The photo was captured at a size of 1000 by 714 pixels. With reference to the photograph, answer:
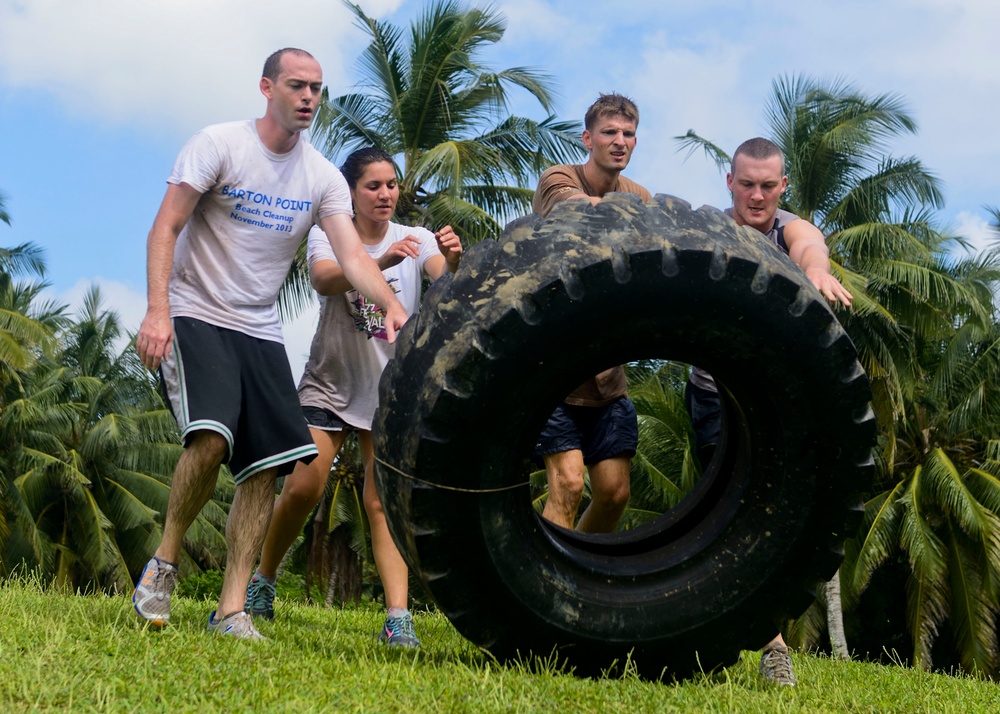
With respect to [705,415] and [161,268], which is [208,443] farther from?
[705,415]

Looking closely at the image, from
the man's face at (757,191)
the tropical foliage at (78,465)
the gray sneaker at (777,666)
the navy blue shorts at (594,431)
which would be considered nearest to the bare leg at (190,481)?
the navy blue shorts at (594,431)

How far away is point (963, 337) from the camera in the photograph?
2295cm

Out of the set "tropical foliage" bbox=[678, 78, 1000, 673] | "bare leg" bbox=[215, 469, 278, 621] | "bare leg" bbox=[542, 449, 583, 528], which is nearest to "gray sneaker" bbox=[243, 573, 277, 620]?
"bare leg" bbox=[215, 469, 278, 621]

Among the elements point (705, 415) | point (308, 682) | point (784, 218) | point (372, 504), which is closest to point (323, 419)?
point (372, 504)

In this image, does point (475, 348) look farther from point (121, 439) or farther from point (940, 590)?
point (121, 439)

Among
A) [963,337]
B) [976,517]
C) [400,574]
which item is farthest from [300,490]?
[963,337]

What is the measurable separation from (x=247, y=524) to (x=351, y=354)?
44.9 inches

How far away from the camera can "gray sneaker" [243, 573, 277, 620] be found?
4.98m

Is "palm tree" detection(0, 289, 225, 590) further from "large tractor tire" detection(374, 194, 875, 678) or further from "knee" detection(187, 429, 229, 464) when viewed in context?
"large tractor tire" detection(374, 194, 875, 678)

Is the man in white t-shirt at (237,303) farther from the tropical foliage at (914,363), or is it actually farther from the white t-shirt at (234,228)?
the tropical foliage at (914,363)

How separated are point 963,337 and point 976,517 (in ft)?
15.6

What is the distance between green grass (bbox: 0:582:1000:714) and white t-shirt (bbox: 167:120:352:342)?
1.26 metres

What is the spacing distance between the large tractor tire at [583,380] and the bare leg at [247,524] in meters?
1.12

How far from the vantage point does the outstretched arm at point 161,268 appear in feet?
12.5
